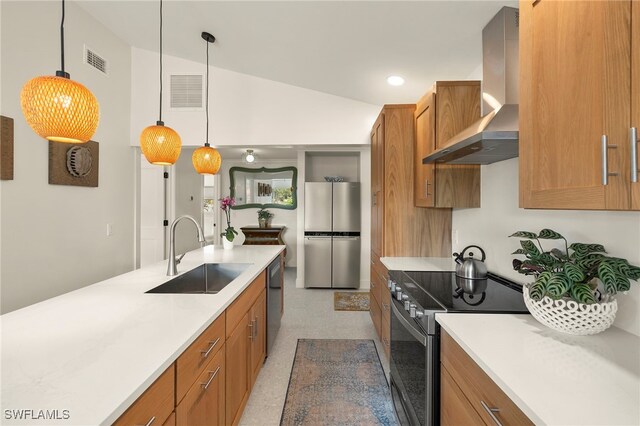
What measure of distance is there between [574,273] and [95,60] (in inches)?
171

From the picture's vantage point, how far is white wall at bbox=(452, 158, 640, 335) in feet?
3.63

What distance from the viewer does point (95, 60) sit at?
3.21 m

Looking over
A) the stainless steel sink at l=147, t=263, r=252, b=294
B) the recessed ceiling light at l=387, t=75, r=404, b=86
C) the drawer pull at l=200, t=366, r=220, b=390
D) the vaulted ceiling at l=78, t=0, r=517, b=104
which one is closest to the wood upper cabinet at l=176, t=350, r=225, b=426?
the drawer pull at l=200, t=366, r=220, b=390

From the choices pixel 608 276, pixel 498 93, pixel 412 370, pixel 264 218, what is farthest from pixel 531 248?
pixel 264 218

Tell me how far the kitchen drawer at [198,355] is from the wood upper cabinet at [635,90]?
53.7 inches

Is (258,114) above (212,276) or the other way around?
above

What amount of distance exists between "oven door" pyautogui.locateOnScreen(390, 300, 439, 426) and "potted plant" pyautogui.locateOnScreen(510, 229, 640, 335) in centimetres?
46

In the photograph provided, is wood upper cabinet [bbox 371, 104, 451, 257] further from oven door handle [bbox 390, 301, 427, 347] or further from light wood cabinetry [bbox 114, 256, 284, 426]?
light wood cabinetry [bbox 114, 256, 284, 426]

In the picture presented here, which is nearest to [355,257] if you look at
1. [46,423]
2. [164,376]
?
[164,376]

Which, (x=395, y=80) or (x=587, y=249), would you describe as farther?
(x=395, y=80)

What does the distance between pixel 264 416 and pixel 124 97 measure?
385 cm

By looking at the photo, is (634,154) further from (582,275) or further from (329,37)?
(329,37)

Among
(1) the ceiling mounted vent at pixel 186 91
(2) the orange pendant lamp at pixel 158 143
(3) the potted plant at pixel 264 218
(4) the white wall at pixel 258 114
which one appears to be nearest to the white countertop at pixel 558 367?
(2) the orange pendant lamp at pixel 158 143

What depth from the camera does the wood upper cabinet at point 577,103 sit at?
0.76 m
